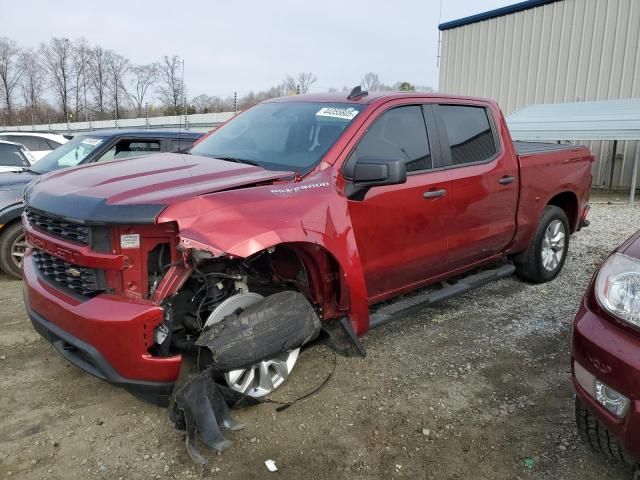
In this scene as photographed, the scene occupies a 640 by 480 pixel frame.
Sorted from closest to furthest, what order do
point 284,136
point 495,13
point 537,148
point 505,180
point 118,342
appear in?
point 118,342 < point 284,136 < point 505,180 < point 537,148 < point 495,13

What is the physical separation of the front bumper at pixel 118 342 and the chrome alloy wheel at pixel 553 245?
4.08m

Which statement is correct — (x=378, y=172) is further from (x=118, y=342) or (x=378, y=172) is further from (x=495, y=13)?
(x=495, y=13)

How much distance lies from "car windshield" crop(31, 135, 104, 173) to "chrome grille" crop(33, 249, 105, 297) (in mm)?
3484

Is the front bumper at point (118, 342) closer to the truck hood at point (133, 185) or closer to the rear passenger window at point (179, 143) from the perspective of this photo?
the truck hood at point (133, 185)

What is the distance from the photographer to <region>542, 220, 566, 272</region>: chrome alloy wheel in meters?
5.25

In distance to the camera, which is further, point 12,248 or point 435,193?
point 12,248

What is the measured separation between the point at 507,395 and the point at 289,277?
1.58m

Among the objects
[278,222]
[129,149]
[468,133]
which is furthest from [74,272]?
[129,149]

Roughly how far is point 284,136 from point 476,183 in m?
1.63

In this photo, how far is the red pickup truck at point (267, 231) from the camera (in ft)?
8.23

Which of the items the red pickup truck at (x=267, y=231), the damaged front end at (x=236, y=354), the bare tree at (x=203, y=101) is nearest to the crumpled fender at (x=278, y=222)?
the red pickup truck at (x=267, y=231)

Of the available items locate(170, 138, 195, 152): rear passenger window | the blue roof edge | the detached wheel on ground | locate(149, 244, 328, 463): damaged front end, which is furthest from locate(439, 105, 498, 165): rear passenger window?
the blue roof edge

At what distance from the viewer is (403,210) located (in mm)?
3541

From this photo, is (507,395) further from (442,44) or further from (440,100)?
(442,44)
